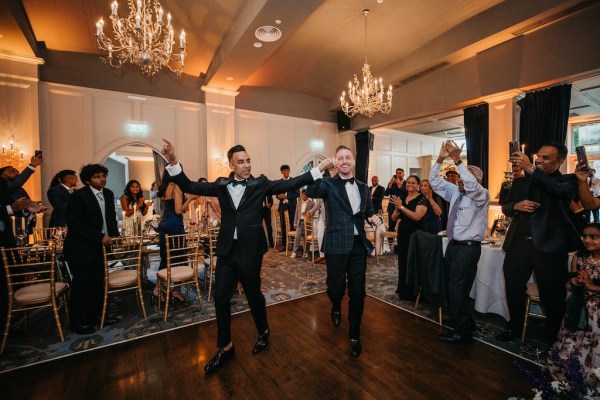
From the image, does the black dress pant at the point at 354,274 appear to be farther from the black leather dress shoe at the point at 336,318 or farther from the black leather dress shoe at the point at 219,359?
the black leather dress shoe at the point at 219,359

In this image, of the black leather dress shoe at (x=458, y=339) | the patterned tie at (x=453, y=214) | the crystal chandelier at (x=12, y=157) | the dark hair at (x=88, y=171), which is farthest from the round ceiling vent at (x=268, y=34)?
the crystal chandelier at (x=12, y=157)

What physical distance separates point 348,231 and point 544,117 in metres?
5.69

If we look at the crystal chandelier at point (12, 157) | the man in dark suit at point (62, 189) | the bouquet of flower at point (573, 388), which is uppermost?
the crystal chandelier at point (12, 157)

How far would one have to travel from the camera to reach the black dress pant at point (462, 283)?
266 cm

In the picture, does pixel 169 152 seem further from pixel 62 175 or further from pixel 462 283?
pixel 62 175

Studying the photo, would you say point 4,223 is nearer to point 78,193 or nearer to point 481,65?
point 78,193

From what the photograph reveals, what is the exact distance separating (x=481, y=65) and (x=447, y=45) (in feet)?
2.87

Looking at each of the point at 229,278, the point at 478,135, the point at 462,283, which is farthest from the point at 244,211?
the point at 478,135

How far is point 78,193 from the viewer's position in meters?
3.06

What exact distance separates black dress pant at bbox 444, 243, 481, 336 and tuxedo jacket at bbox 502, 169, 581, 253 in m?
0.48

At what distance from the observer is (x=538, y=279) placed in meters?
2.50

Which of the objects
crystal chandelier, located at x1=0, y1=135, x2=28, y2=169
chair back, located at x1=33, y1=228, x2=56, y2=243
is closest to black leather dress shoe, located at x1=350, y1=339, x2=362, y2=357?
chair back, located at x1=33, y1=228, x2=56, y2=243

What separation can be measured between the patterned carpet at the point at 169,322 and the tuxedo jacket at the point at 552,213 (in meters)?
0.92

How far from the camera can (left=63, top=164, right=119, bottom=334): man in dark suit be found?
301 cm
